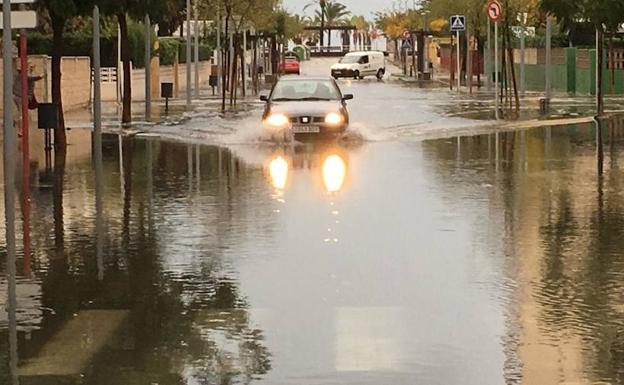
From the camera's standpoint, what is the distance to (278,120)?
91.6 feet

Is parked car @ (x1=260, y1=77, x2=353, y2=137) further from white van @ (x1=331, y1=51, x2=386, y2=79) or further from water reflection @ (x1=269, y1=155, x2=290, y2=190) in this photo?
white van @ (x1=331, y1=51, x2=386, y2=79)

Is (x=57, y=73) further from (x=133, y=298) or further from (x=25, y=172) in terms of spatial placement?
(x=133, y=298)

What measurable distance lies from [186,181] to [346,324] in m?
10.9

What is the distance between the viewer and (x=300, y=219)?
1539 centimetres

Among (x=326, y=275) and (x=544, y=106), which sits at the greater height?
(x=544, y=106)

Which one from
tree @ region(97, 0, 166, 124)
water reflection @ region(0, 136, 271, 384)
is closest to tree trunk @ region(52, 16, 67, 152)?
tree @ region(97, 0, 166, 124)

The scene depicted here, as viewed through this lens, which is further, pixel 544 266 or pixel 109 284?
pixel 544 266

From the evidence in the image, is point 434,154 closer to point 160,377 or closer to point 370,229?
point 370,229

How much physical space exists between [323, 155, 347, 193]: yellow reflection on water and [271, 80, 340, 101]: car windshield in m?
5.13

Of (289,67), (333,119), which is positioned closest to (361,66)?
(289,67)

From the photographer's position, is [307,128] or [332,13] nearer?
[307,128]

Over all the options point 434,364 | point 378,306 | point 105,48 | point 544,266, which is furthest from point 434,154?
point 105,48

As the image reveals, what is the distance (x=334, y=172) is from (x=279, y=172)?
32.1 inches

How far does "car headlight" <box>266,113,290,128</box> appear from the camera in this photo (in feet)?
91.5
